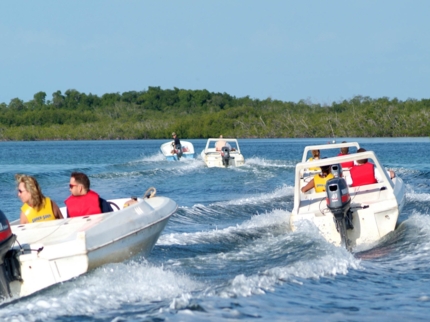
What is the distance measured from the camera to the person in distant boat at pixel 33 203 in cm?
773

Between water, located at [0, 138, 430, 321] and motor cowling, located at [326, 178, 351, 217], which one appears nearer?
water, located at [0, 138, 430, 321]

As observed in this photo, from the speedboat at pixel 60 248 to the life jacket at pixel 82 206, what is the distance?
411 millimetres

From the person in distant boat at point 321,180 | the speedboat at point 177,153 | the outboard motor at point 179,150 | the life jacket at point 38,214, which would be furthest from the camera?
the speedboat at point 177,153

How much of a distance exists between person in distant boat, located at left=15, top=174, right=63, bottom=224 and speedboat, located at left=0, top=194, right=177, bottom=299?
24cm

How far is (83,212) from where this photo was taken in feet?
26.9

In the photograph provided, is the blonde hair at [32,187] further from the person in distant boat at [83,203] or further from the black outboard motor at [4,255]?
the black outboard motor at [4,255]

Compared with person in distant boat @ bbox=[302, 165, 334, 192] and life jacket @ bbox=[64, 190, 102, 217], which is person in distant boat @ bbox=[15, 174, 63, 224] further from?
person in distant boat @ bbox=[302, 165, 334, 192]

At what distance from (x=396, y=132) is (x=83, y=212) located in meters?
77.1

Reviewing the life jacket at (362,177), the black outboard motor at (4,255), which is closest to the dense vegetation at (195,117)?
the life jacket at (362,177)

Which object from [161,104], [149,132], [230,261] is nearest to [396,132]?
[149,132]

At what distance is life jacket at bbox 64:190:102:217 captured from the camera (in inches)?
324

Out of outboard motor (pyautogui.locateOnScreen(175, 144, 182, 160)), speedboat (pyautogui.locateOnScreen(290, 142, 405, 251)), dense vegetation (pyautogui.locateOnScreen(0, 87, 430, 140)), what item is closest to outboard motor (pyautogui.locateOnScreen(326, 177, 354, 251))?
speedboat (pyautogui.locateOnScreen(290, 142, 405, 251))

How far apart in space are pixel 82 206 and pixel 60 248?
1.59m

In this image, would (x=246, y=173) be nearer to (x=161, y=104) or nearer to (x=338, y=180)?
(x=338, y=180)
